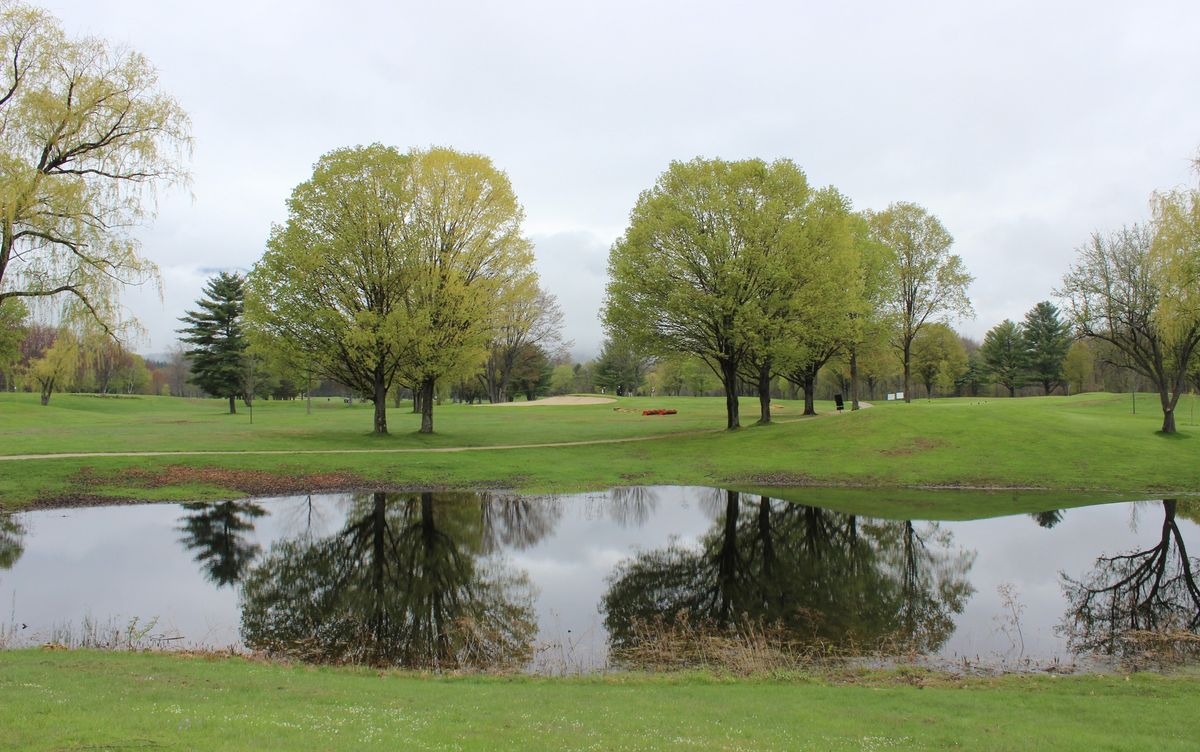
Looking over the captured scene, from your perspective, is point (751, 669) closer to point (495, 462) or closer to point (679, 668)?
point (679, 668)

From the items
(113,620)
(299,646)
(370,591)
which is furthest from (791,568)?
(113,620)

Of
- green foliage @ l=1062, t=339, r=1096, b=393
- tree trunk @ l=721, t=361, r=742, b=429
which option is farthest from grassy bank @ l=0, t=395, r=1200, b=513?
green foliage @ l=1062, t=339, r=1096, b=393

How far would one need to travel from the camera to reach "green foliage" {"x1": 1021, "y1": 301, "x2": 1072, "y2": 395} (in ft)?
276

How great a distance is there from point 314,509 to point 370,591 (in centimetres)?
990

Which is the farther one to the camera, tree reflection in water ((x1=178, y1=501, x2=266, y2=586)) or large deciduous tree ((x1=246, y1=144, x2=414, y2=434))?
large deciduous tree ((x1=246, y1=144, x2=414, y2=434))

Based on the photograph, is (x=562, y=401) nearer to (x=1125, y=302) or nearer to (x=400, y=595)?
(x=1125, y=302)

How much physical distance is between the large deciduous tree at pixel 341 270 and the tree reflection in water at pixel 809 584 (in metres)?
21.0

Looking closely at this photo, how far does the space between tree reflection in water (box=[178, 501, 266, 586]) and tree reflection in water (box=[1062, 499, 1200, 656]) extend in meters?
17.9

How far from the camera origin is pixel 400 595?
577 inches

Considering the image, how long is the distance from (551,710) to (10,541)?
18285 mm

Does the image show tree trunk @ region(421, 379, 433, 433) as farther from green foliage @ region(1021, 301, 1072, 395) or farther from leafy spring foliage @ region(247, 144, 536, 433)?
green foliage @ region(1021, 301, 1072, 395)

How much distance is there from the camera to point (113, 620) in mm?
12688

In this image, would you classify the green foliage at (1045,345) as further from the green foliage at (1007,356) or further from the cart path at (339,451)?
the cart path at (339,451)

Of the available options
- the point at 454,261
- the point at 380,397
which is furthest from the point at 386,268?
the point at 380,397
